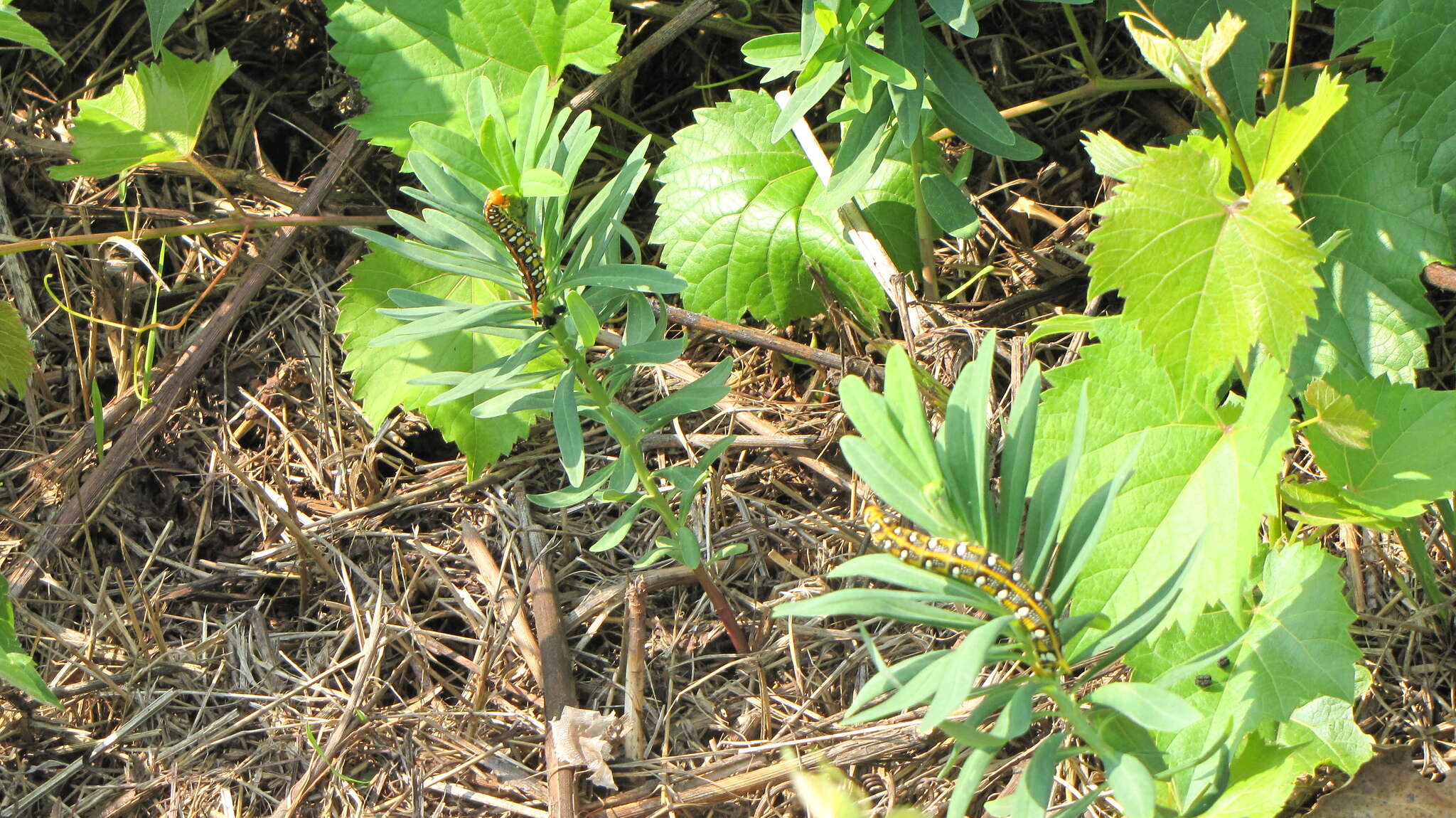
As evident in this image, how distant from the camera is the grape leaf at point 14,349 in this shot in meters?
2.30

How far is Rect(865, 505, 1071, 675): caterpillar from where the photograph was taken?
3.92 ft

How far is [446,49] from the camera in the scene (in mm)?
2441

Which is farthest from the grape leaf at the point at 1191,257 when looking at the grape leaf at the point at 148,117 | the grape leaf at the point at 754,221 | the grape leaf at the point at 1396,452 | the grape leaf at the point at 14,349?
the grape leaf at the point at 14,349

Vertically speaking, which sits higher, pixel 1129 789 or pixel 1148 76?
pixel 1148 76

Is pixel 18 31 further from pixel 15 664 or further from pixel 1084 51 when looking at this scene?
pixel 1084 51

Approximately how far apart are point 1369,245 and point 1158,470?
608mm

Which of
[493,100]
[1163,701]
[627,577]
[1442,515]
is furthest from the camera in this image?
[627,577]

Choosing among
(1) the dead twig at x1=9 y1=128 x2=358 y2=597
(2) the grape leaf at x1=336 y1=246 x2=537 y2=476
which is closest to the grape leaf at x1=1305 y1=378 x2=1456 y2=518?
(2) the grape leaf at x1=336 y1=246 x2=537 y2=476

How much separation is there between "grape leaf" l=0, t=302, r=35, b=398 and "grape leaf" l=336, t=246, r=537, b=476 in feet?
2.22

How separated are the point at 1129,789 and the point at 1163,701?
10 cm

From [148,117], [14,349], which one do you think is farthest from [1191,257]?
[14,349]

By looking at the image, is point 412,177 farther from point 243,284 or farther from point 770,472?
point 770,472

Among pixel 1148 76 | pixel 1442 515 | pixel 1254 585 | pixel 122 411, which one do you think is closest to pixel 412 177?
pixel 122 411

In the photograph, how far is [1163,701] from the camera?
1124 mm
